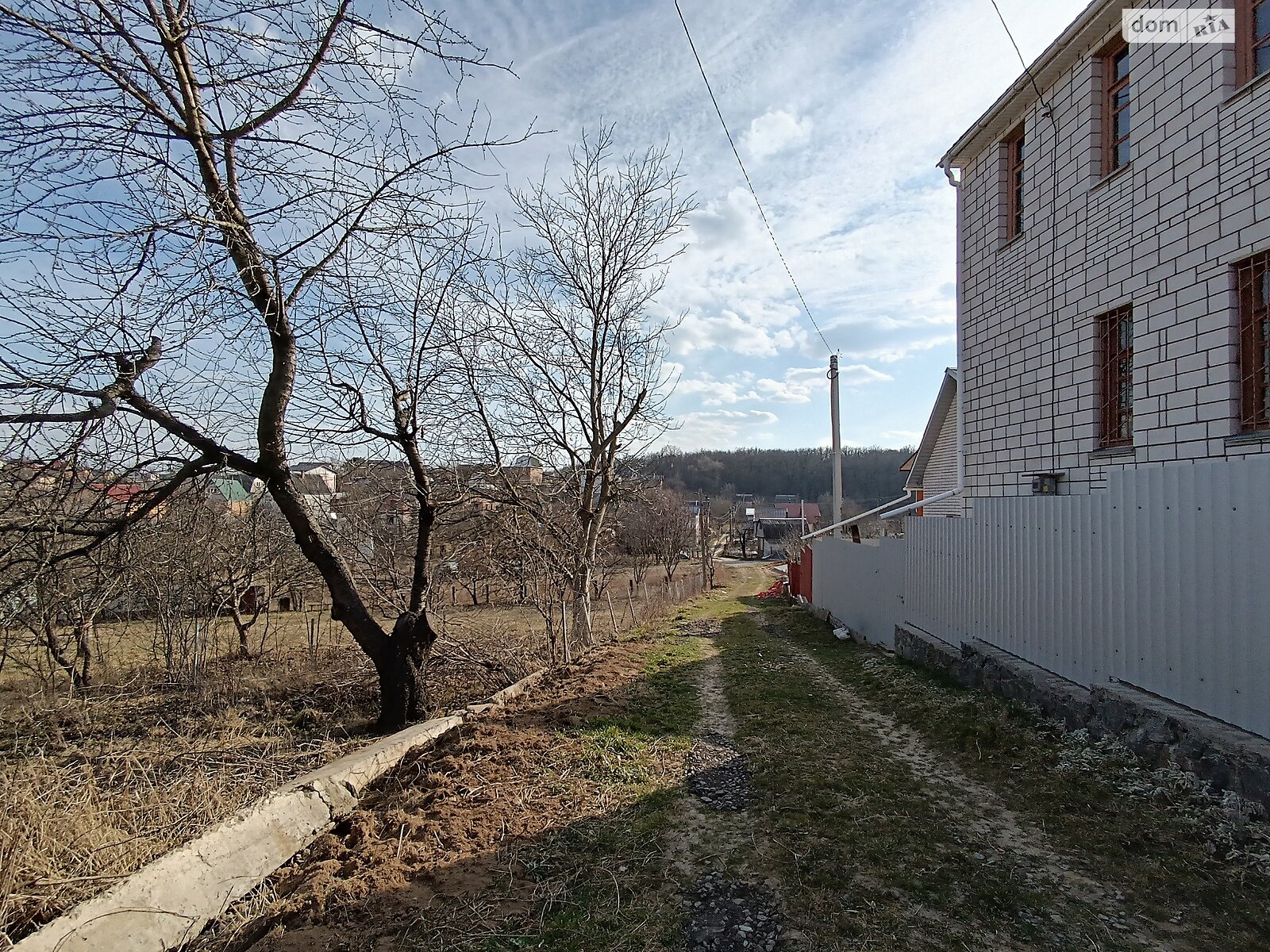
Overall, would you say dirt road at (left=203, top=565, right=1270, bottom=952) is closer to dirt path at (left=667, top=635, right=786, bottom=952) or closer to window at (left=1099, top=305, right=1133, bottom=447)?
dirt path at (left=667, top=635, right=786, bottom=952)

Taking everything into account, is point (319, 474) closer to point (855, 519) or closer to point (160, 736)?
point (160, 736)

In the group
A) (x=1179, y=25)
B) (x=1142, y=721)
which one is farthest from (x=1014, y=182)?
(x=1142, y=721)

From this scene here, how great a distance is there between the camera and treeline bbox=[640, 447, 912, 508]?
68000 mm

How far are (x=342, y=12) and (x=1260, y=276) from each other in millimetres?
6860

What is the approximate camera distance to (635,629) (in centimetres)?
1348

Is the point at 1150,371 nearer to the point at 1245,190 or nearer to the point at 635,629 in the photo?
the point at 1245,190

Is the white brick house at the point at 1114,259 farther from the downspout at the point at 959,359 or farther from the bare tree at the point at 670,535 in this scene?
the bare tree at the point at 670,535

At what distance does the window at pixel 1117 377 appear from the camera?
6.48m

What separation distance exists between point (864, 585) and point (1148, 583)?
6783 mm

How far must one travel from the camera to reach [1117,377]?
6.64m

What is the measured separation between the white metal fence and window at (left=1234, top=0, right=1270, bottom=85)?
6.13 meters

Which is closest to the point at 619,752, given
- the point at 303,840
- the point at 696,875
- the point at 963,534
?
the point at 696,875

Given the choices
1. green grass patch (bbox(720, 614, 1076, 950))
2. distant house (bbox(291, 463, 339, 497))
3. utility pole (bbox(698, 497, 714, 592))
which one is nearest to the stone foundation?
green grass patch (bbox(720, 614, 1076, 950))

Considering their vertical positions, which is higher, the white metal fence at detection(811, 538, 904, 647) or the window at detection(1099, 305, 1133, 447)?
the window at detection(1099, 305, 1133, 447)
